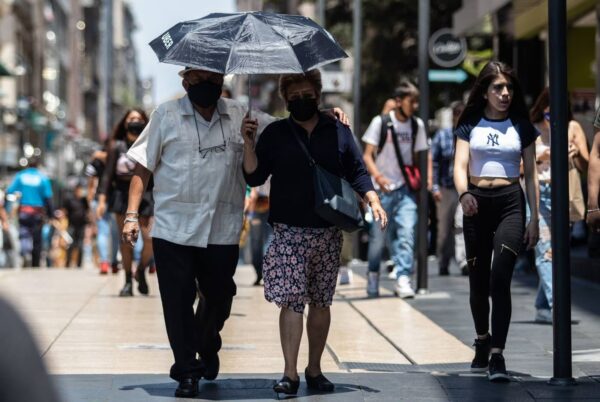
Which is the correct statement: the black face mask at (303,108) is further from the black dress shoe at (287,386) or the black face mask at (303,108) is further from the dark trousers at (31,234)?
the dark trousers at (31,234)

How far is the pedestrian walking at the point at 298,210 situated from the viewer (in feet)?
21.8

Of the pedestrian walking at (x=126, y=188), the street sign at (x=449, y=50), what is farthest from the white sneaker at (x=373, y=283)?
the street sign at (x=449, y=50)

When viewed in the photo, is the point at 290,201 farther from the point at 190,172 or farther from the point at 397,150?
the point at 397,150

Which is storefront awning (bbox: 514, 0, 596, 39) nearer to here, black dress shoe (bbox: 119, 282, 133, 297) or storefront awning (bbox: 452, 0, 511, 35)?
storefront awning (bbox: 452, 0, 511, 35)

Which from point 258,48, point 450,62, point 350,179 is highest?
point 450,62

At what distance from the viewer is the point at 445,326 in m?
10.2

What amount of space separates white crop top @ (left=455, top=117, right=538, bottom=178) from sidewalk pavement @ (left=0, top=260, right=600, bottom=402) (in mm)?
1121

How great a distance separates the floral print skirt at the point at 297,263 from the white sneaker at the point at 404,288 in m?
5.81

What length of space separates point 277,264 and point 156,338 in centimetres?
309

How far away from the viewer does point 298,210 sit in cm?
665

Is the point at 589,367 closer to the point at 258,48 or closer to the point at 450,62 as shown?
the point at 258,48

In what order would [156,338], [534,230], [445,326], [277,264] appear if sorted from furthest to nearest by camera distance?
[445,326]
[156,338]
[534,230]
[277,264]

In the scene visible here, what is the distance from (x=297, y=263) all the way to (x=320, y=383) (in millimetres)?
662

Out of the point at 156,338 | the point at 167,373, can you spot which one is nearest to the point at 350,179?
the point at 167,373
